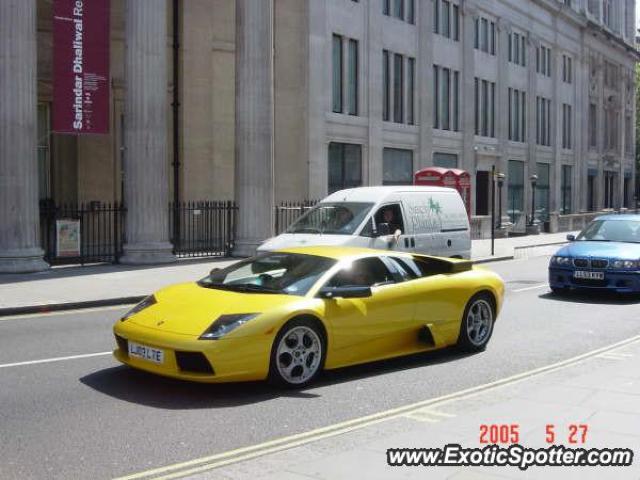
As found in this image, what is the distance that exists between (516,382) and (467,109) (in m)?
35.1

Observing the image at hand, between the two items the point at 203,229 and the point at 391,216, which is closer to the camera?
the point at 391,216

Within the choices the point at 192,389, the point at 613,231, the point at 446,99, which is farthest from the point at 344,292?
the point at 446,99

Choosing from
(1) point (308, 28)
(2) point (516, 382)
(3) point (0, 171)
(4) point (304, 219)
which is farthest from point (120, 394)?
(1) point (308, 28)

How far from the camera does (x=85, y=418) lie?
6645 mm

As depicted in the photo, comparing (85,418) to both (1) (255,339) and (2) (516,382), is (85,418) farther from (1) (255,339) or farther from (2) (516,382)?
(2) (516,382)

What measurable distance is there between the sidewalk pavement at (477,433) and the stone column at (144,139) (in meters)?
15.4

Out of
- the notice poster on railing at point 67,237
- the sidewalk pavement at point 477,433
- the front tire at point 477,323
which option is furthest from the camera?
the notice poster on railing at point 67,237

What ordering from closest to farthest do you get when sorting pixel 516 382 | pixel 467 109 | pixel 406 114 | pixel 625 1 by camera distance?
pixel 516 382 → pixel 406 114 → pixel 467 109 → pixel 625 1

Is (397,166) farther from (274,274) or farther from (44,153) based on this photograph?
(274,274)

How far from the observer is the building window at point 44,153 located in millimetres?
25875

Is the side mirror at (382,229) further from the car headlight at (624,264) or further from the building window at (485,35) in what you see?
the building window at (485,35)

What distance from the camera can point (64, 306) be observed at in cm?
1409

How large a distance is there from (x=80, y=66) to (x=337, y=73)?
13603 millimetres

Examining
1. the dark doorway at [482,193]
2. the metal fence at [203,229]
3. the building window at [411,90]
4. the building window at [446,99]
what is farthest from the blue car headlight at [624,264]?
the dark doorway at [482,193]
